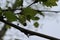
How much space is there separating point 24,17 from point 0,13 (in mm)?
64

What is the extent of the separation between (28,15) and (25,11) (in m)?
0.02

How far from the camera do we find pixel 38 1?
463 millimetres

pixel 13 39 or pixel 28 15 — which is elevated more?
pixel 28 15

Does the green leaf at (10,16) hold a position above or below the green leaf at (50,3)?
below

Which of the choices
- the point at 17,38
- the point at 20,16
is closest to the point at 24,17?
the point at 20,16

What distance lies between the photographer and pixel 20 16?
18.9 inches

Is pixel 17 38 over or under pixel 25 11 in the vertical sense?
under

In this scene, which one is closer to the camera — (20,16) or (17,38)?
(20,16)

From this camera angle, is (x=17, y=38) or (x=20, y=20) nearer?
(x=20, y=20)

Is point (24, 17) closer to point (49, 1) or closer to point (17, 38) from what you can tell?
point (49, 1)

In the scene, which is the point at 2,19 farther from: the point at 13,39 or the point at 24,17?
the point at 13,39

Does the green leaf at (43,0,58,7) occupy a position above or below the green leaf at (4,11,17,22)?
above

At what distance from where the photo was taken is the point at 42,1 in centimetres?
46

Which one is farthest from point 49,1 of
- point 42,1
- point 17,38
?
point 17,38
